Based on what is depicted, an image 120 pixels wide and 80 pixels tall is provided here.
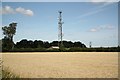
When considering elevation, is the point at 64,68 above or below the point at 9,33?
below

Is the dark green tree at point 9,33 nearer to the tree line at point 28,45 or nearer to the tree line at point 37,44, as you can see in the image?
the tree line at point 28,45

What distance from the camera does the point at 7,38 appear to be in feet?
312

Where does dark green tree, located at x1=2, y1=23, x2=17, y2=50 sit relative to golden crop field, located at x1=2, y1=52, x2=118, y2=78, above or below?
above

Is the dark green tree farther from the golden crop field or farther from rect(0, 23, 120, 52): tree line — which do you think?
the golden crop field

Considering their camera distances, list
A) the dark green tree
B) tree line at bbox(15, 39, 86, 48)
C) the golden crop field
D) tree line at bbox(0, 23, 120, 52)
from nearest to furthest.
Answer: the golden crop field < tree line at bbox(0, 23, 120, 52) < the dark green tree < tree line at bbox(15, 39, 86, 48)

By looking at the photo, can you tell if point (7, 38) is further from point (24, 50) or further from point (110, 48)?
point (110, 48)

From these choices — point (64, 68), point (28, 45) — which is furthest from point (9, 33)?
point (64, 68)

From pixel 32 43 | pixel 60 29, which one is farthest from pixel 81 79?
pixel 32 43

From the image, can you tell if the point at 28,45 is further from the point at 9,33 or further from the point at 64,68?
the point at 64,68

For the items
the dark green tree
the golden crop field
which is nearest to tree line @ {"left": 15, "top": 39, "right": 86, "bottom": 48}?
the dark green tree

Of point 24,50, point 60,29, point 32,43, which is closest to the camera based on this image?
point 60,29

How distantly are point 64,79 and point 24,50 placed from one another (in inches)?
2899

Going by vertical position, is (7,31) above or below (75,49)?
above

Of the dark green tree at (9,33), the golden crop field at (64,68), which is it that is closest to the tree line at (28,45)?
the dark green tree at (9,33)
